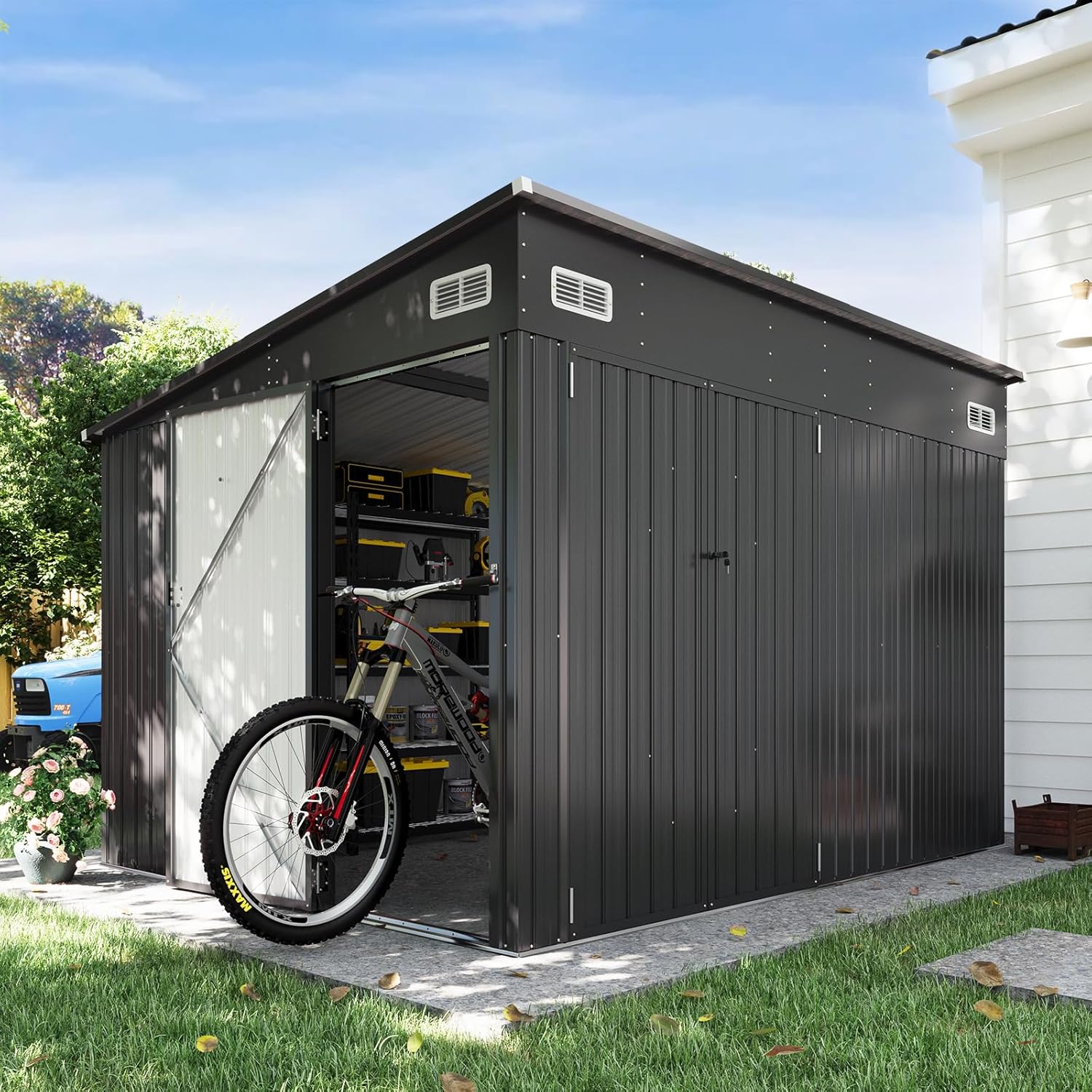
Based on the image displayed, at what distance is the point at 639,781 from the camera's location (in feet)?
15.3

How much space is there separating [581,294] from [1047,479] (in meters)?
3.69

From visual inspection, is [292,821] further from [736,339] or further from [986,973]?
[736,339]

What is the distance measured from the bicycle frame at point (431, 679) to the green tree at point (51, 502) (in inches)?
286

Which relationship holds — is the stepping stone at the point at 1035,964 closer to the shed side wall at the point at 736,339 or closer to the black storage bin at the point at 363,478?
the shed side wall at the point at 736,339

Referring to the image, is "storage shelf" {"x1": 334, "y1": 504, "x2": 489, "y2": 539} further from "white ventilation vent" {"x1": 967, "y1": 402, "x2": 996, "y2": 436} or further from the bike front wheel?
"white ventilation vent" {"x1": 967, "y1": 402, "x2": 996, "y2": 436}

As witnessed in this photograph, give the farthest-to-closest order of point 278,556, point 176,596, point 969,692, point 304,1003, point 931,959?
1. point 969,692
2. point 176,596
3. point 278,556
4. point 931,959
5. point 304,1003

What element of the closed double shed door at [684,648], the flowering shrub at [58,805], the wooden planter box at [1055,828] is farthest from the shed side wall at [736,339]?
the flowering shrub at [58,805]

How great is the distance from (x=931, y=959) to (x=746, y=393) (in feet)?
7.48

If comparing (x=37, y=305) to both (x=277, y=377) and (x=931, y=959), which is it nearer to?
(x=277, y=377)

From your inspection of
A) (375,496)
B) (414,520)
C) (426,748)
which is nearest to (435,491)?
(414,520)

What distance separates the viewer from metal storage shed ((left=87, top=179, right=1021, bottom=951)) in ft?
14.2

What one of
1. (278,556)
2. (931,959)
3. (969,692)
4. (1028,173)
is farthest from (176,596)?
(1028,173)

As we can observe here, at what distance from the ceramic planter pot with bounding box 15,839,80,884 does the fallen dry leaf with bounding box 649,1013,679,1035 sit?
324 centimetres

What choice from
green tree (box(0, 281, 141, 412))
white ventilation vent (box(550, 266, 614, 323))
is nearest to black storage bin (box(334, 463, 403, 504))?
white ventilation vent (box(550, 266, 614, 323))
